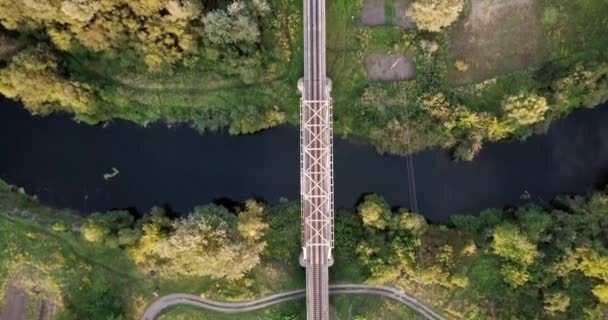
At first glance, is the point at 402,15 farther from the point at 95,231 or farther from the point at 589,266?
the point at 95,231

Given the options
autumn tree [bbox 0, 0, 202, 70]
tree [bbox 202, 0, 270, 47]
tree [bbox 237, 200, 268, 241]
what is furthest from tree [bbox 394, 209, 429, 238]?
autumn tree [bbox 0, 0, 202, 70]

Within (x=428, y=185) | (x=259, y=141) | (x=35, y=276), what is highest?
(x=259, y=141)

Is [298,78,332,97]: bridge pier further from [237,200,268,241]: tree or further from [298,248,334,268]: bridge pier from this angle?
[298,248,334,268]: bridge pier

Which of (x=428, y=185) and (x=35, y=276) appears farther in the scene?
(x=428, y=185)

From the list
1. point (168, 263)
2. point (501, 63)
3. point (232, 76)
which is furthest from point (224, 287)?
point (501, 63)

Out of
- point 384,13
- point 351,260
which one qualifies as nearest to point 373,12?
point 384,13

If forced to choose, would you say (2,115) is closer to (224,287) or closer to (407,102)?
(224,287)
